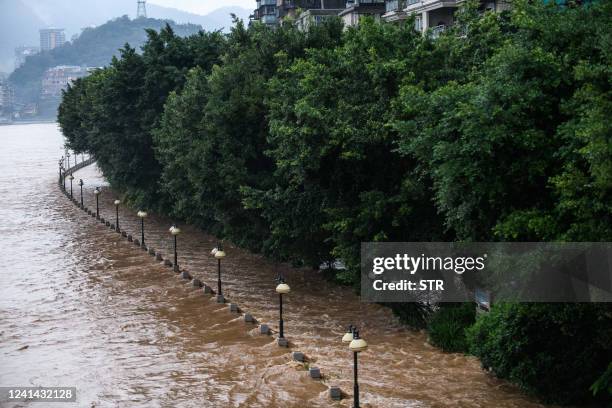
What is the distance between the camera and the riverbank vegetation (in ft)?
63.2

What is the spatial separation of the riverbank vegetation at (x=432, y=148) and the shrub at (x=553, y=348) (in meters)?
0.04

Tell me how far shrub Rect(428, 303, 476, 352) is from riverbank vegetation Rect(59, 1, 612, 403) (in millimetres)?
69

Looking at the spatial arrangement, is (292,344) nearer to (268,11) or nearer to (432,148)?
(432,148)

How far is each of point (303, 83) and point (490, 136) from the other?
40.6ft

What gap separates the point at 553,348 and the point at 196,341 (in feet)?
40.3

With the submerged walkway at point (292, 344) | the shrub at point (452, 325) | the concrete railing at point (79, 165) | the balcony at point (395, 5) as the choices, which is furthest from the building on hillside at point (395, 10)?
the concrete railing at point (79, 165)

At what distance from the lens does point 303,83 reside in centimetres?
3053

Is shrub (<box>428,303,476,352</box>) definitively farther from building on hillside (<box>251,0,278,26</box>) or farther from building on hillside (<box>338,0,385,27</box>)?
building on hillside (<box>251,0,278,26</box>)

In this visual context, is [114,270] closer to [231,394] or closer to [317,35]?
[317,35]

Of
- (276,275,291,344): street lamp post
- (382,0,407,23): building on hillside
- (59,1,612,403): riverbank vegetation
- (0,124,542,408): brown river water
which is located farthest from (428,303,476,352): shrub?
(382,0,407,23): building on hillside

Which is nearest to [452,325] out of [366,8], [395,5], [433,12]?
[433,12]

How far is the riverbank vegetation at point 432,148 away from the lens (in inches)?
758

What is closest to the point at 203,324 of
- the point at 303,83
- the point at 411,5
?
the point at 303,83

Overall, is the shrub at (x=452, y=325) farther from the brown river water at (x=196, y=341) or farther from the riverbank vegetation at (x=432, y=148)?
the brown river water at (x=196, y=341)
